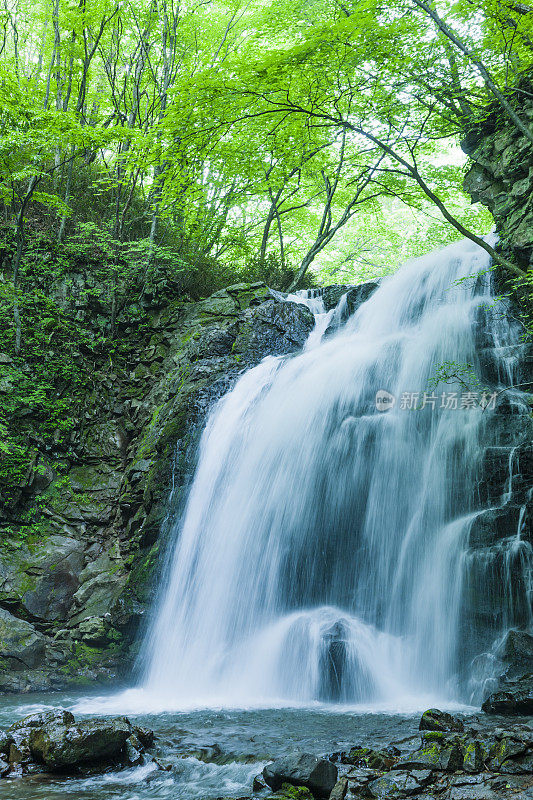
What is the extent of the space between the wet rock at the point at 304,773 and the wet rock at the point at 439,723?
994mm

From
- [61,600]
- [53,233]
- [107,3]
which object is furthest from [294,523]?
[107,3]

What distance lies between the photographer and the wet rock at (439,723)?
379 centimetres

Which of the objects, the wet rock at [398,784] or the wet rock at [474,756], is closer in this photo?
the wet rock at [398,784]

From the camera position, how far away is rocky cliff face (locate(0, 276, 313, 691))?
23.5 ft

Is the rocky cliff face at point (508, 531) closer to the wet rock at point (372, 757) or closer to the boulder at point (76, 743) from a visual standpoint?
the wet rock at point (372, 757)

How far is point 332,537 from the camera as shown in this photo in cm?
670

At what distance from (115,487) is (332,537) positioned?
437 centimetres

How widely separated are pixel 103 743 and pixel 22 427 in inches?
261

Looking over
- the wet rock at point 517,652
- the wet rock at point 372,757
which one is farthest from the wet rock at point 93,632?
the wet rock at point 517,652

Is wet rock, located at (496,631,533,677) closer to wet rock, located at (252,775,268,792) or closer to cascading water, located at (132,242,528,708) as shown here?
cascading water, located at (132,242,528,708)

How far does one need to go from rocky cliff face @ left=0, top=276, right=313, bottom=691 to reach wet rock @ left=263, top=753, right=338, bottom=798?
14.4ft

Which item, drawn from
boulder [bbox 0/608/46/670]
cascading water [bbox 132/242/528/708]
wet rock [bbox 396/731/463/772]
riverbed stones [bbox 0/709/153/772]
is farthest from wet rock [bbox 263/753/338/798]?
boulder [bbox 0/608/46/670]

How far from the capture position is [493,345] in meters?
7.79

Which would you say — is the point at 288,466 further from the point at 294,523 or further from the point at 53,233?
the point at 53,233
